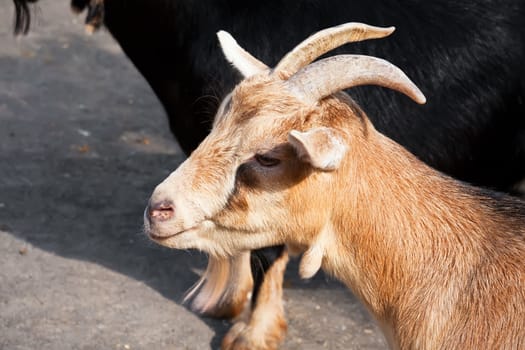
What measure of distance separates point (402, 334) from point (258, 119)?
972 mm

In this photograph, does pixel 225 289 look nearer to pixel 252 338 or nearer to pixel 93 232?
pixel 252 338

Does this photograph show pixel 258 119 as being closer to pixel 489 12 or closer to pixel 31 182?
pixel 489 12

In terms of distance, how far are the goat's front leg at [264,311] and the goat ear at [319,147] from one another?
2.05m

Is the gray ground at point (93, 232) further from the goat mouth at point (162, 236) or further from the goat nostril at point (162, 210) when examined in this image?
the goat nostril at point (162, 210)

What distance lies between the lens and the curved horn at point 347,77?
361cm

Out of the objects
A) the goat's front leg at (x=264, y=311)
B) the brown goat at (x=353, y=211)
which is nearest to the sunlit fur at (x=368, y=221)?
the brown goat at (x=353, y=211)

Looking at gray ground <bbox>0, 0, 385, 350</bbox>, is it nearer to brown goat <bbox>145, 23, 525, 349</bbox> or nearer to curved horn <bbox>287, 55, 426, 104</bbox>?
brown goat <bbox>145, 23, 525, 349</bbox>

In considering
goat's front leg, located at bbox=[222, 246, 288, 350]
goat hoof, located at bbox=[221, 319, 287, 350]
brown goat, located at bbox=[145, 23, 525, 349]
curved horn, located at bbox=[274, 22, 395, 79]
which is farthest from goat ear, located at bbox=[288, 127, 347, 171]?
goat hoof, located at bbox=[221, 319, 287, 350]

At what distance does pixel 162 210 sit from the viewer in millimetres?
3662

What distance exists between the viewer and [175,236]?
3797 mm

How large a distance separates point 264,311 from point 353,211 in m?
1.97

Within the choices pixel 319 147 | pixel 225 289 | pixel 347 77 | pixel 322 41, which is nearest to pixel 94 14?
pixel 225 289

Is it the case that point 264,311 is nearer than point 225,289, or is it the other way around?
point 264,311

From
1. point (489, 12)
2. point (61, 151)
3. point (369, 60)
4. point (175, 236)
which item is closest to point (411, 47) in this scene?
point (489, 12)
